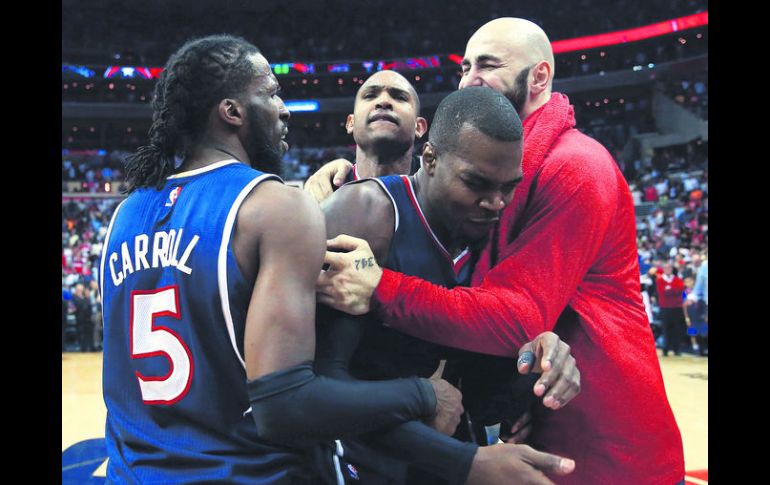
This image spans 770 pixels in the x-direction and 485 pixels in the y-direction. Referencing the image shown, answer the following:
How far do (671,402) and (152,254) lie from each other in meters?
6.45

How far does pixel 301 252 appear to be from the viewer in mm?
1560

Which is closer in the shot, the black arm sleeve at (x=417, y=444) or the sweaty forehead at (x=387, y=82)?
the black arm sleeve at (x=417, y=444)

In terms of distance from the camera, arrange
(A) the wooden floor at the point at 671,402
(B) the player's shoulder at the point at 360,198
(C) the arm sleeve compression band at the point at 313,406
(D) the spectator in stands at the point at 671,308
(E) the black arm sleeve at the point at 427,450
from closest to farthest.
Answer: (C) the arm sleeve compression band at the point at 313,406
(E) the black arm sleeve at the point at 427,450
(B) the player's shoulder at the point at 360,198
(A) the wooden floor at the point at 671,402
(D) the spectator in stands at the point at 671,308

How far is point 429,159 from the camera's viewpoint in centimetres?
206

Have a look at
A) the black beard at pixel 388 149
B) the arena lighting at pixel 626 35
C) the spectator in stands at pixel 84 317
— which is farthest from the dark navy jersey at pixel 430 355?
the arena lighting at pixel 626 35

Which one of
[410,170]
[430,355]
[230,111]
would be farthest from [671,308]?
[230,111]

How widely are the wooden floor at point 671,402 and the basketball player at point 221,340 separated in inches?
127

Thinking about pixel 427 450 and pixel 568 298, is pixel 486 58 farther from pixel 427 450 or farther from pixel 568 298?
pixel 427 450

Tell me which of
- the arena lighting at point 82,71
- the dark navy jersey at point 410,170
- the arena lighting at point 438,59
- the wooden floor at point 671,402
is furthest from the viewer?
the arena lighting at point 82,71

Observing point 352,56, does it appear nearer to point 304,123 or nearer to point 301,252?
point 304,123

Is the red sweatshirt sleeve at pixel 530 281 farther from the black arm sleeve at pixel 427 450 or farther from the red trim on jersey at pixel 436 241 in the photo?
the black arm sleeve at pixel 427 450

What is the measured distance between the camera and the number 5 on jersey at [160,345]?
1606 millimetres

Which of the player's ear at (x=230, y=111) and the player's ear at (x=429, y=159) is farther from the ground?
the player's ear at (x=230, y=111)

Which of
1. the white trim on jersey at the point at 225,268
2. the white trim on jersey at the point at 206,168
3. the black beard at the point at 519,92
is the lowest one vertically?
the white trim on jersey at the point at 225,268
